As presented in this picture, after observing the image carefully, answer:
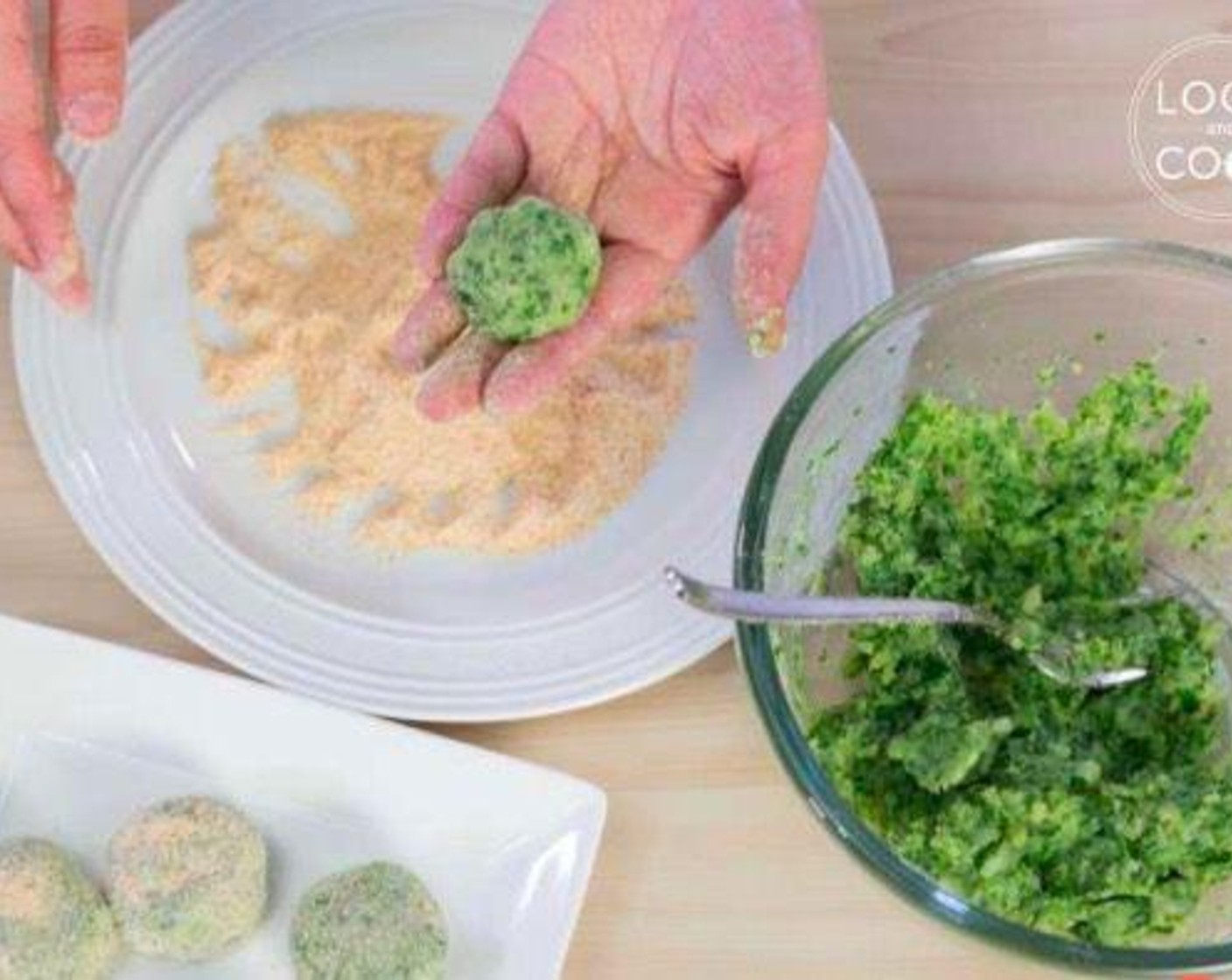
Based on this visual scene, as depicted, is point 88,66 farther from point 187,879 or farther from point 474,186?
point 187,879

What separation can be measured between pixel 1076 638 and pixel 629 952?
0.34 meters

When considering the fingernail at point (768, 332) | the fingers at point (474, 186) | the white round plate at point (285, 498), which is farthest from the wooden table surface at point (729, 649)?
the fingers at point (474, 186)

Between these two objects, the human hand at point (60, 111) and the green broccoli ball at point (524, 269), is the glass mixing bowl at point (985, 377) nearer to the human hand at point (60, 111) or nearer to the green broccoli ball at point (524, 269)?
the green broccoli ball at point (524, 269)

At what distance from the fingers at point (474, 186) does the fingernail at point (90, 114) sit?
0.21m

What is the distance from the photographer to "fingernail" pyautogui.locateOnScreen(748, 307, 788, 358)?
1.29m

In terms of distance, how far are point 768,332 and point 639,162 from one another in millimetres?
158

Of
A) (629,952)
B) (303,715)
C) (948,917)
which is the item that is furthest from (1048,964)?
(303,715)

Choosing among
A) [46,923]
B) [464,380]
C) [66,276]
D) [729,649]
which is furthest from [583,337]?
[46,923]

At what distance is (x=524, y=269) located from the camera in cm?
123

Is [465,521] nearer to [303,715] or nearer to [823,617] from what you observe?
[303,715]

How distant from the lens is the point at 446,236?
1.29m

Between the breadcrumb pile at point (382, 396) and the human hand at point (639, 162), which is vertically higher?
the human hand at point (639, 162)

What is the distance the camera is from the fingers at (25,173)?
1.29 metres

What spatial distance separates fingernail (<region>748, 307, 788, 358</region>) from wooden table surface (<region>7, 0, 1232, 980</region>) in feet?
0.50
